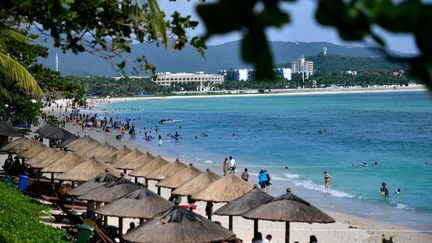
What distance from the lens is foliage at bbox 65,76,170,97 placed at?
176 meters

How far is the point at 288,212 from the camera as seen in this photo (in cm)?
1066

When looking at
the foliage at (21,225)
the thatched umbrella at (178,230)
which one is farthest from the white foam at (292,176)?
the thatched umbrella at (178,230)

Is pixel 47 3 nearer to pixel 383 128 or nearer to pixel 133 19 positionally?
pixel 133 19

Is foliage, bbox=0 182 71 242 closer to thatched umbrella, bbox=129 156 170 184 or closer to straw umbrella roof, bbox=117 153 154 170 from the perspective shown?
thatched umbrella, bbox=129 156 170 184

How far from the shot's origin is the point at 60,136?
2559 centimetres

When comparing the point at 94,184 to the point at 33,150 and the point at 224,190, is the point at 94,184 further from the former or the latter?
the point at 33,150

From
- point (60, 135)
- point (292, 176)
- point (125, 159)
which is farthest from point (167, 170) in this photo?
point (292, 176)

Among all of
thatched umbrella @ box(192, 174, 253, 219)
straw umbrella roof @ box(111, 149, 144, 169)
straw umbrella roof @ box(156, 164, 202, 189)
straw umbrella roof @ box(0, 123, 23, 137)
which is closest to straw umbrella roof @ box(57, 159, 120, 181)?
straw umbrella roof @ box(156, 164, 202, 189)

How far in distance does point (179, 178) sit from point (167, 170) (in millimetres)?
1250

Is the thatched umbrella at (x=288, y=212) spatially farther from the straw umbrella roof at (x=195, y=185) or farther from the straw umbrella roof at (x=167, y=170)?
the straw umbrella roof at (x=167, y=170)

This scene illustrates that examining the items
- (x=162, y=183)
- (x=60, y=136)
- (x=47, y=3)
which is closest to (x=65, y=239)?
(x=162, y=183)

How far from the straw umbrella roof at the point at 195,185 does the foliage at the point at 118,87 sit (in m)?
158

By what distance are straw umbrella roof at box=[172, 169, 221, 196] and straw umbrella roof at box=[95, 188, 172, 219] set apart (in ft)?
9.19

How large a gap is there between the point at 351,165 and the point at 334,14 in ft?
121
